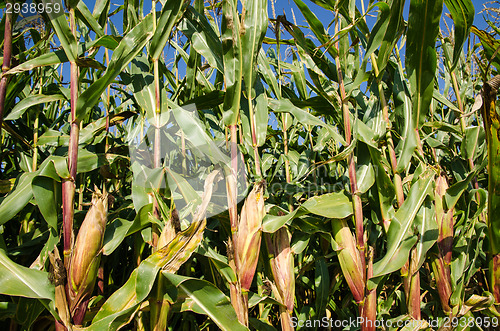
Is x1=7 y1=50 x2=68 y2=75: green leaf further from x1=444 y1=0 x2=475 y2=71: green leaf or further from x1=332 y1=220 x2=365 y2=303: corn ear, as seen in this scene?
x1=444 y1=0 x2=475 y2=71: green leaf

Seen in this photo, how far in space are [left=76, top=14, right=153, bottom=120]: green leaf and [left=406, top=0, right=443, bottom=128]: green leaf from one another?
1.17m

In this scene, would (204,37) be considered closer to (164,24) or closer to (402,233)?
(164,24)

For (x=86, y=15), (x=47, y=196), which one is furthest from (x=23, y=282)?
(x=86, y=15)

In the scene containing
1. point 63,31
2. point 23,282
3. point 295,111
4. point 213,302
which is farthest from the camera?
point 295,111

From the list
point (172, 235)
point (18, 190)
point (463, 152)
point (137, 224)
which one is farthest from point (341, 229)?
point (18, 190)

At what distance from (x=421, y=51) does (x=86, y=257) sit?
1.66 m

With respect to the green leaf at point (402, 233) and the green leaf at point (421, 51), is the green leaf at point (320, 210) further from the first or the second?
the green leaf at point (421, 51)

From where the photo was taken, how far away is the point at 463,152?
211 cm

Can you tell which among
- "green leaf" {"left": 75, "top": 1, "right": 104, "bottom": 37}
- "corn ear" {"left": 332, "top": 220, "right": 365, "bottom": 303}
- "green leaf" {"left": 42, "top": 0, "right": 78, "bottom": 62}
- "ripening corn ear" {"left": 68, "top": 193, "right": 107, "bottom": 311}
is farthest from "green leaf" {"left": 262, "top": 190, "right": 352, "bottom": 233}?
"green leaf" {"left": 75, "top": 1, "right": 104, "bottom": 37}

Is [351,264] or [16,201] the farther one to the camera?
→ [351,264]

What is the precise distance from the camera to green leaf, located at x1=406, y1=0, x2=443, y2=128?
4.51 feet

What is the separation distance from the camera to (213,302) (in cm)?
129

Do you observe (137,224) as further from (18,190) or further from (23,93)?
(23,93)

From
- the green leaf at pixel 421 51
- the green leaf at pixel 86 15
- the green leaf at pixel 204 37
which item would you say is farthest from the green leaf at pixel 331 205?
the green leaf at pixel 86 15
